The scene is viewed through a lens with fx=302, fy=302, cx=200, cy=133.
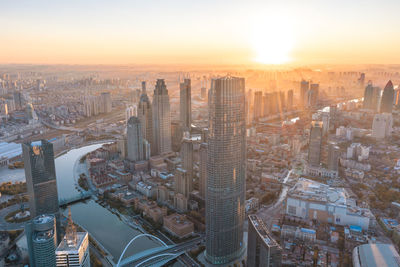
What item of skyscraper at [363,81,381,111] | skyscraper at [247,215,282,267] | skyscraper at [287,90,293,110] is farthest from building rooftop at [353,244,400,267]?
skyscraper at [287,90,293,110]

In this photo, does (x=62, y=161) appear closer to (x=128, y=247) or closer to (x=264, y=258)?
(x=128, y=247)

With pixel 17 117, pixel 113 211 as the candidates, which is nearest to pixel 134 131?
pixel 113 211

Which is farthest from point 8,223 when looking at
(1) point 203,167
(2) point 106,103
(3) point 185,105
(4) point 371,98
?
(4) point 371,98

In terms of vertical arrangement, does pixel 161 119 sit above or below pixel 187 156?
above

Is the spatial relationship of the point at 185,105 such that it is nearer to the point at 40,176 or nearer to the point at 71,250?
the point at 40,176

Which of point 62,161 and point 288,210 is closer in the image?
point 288,210

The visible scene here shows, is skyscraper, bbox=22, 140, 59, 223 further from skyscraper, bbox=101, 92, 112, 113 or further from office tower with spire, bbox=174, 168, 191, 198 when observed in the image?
skyscraper, bbox=101, 92, 112, 113

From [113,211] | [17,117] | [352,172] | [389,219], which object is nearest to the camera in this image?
[389,219]
